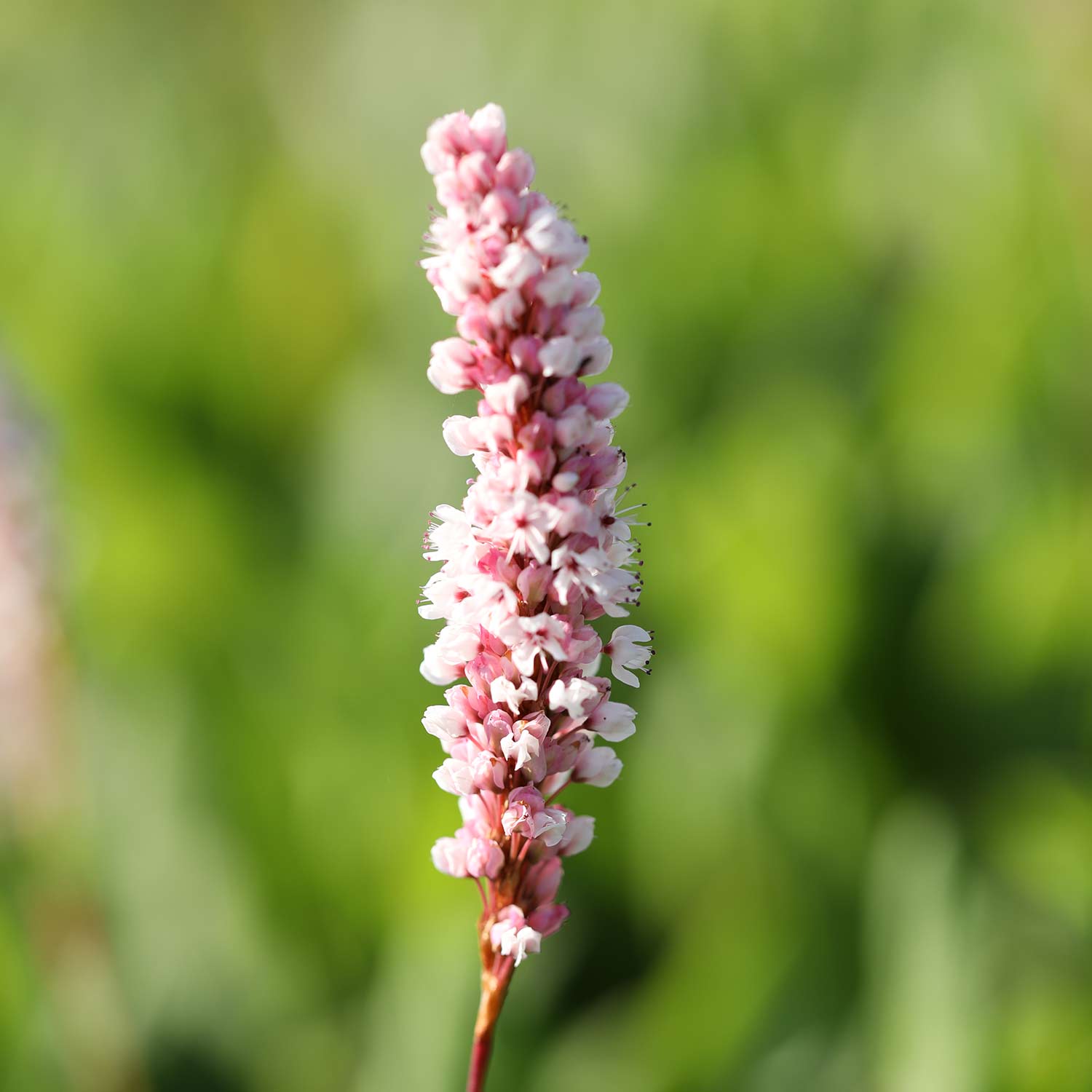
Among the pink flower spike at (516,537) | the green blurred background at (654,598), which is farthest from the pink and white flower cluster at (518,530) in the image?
the green blurred background at (654,598)

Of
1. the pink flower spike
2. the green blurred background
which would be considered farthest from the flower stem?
the green blurred background

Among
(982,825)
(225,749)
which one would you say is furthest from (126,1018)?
(982,825)

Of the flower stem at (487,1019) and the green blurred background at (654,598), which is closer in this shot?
the flower stem at (487,1019)

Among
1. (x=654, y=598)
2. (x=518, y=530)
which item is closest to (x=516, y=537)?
(x=518, y=530)

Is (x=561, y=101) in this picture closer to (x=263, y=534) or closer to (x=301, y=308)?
(x=301, y=308)

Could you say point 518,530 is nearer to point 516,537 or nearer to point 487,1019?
point 516,537

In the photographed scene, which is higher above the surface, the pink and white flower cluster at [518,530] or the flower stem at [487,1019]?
the pink and white flower cluster at [518,530]

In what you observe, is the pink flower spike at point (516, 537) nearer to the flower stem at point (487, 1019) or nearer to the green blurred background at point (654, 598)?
the flower stem at point (487, 1019)
